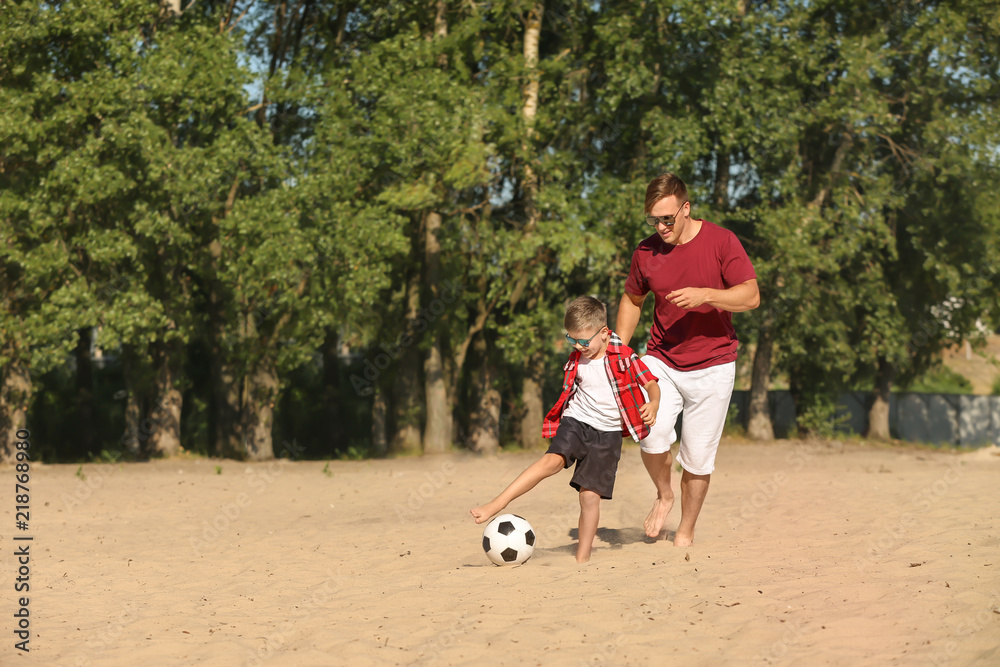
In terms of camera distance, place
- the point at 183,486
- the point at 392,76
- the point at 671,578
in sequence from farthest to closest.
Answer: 1. the point at 392,76
2. the point at 183,486
3. the point at 671,578

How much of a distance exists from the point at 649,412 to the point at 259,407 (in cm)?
1331

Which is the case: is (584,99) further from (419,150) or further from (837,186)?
(837,186)

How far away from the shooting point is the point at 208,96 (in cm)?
1469

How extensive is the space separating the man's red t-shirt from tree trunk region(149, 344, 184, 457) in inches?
516

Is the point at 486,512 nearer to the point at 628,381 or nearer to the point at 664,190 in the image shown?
the point at 628,381

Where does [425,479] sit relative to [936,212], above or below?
below

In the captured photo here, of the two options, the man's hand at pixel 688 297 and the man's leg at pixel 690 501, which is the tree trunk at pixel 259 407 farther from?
the man's hand at pixel 688 297

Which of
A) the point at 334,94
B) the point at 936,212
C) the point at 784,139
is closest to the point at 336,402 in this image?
the point at 334,94

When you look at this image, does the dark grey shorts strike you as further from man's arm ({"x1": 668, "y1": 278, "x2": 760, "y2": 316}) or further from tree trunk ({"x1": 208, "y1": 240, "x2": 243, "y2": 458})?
tree trunk ({"x1": 208, "y1": 240, "x2": 243, "y2": 458})

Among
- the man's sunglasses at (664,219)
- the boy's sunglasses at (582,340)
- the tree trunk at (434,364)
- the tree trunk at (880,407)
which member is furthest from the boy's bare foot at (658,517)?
the tree trunk at (880,407)

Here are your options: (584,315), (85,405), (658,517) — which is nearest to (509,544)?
(658,517)

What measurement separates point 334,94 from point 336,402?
9.29 m

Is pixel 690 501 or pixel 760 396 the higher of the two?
pixel 690 501

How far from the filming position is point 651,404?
5461mm
